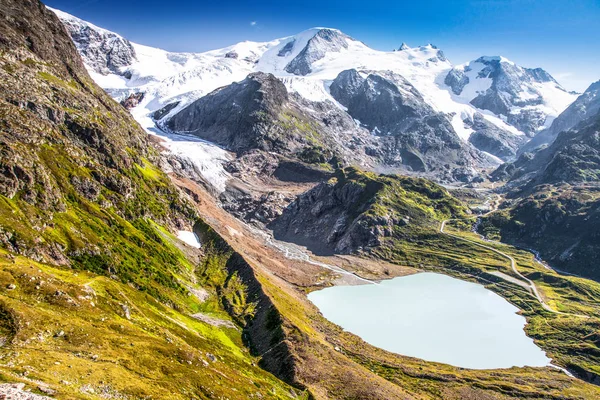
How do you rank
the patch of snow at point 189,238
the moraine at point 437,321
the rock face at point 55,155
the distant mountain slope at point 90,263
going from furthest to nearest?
the patch of snow at point 189,238 < the moraine at point 437,321 < the rock face at point 55,155 < the distant mountain slope at point 90,263

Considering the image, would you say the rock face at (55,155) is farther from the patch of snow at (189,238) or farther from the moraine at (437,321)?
the moraine at (437,321)

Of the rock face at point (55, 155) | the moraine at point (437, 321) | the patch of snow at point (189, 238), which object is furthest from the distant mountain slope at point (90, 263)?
the moraine at point (437, 321)

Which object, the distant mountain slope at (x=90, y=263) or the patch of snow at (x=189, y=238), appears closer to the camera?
the distant mountain slope at (x=90, y=263)

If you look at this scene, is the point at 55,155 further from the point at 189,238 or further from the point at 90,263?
the point at 189,238

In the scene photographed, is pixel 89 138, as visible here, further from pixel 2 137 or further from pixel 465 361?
pixel 465 361

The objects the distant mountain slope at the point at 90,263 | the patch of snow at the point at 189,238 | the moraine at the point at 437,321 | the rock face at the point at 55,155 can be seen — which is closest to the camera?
the distant mountain slope at the point at 90,263

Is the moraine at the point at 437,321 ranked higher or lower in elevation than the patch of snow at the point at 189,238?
higher

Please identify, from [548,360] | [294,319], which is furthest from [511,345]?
[294,319]

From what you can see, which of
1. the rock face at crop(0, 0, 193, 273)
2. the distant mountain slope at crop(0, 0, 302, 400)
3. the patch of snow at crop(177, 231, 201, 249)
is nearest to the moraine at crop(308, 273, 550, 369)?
the distant mountain slope at crop(0, 0, 302, 400)
